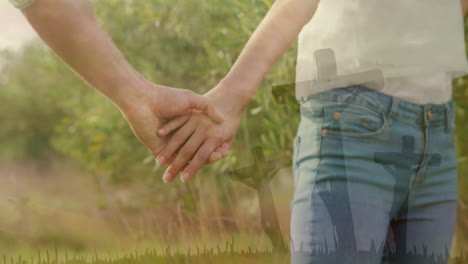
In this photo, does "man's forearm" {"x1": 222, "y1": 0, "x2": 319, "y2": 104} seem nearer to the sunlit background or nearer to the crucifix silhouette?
the crucifix silhouette

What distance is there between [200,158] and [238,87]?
0.51ft

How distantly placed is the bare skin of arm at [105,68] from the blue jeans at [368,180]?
0.26 metres

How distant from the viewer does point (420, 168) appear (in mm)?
895

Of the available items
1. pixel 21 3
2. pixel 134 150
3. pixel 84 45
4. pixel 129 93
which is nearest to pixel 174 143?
pixel 129 93

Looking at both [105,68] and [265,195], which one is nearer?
[105,68]

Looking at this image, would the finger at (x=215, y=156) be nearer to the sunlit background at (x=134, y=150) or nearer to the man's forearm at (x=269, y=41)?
the man's forearm at (x=269, y=41)

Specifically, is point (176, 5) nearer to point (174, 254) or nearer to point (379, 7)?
point (174, 254)

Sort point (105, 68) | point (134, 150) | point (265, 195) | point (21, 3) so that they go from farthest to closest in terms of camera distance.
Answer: point (134, 150)
point (265, 195)
point (105, 68)
point (21, 3)

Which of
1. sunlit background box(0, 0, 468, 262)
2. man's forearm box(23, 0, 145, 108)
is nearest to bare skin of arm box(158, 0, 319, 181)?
man's forearm box(23, 0, 145, 108)

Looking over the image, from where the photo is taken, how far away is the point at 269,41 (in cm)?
101

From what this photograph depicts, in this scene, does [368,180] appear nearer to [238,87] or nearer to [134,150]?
[238,87]

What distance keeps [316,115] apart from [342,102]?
0.05 meters

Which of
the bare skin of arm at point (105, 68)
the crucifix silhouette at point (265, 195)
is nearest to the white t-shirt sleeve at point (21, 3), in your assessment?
the bare skin of arm at point (105, 68)

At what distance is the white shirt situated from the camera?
0.89 m
